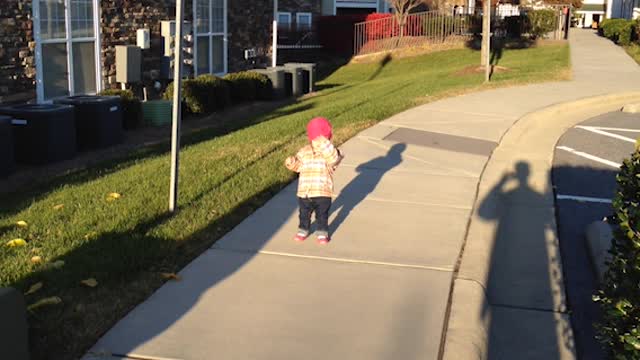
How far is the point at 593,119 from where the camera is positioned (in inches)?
575

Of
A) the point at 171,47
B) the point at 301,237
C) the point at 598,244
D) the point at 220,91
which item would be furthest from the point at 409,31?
the point at 301,237

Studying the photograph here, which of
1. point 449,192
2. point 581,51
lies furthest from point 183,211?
point 581,51

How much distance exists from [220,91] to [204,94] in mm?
778

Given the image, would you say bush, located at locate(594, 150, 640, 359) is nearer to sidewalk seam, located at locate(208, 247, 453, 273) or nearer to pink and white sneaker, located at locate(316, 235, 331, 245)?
sidewalk seam, located at locate(208, 247, 453, 273)

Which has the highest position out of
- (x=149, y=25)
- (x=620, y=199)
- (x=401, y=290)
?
(x=149, y=25)

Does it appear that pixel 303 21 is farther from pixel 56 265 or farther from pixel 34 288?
pixel 34 288

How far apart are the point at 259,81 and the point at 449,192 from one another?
10444mm

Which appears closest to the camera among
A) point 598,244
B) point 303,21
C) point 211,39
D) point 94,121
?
point 598,244

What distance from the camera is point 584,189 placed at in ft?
29.2

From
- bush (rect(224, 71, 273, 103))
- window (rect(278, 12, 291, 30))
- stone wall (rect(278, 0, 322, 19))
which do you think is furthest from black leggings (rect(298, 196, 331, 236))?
stone wall (rect(278, 0, 322, 19))

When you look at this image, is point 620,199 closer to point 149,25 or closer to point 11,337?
point 11,337

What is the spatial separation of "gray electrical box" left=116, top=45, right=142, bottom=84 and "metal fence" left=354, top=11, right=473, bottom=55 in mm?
19000

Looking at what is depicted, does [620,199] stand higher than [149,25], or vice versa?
[149,25]

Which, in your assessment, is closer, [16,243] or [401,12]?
Answer: [16,243]
